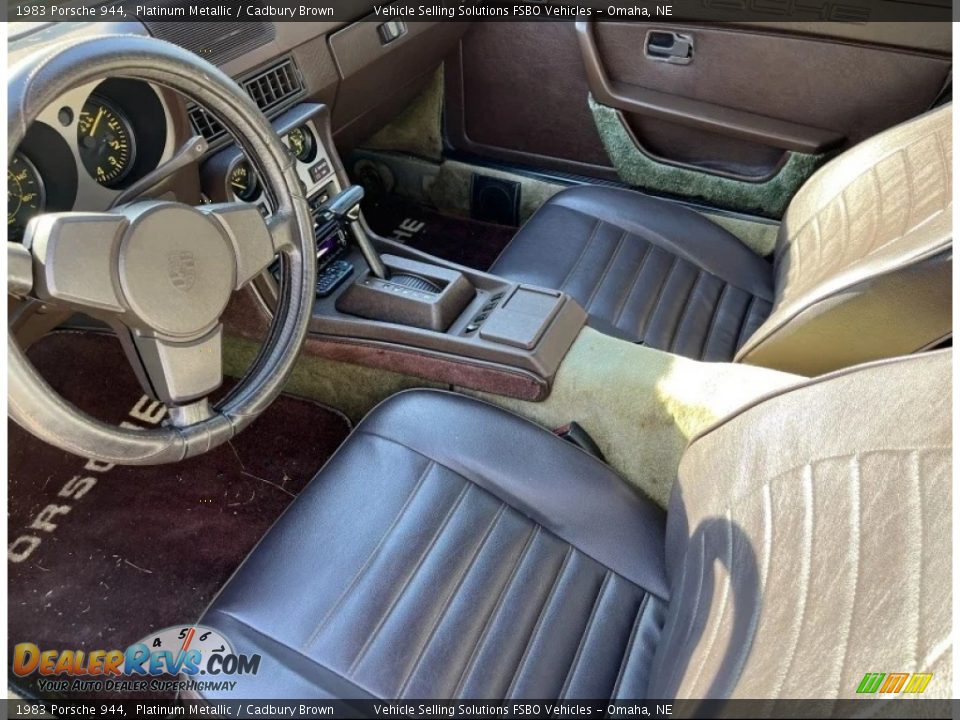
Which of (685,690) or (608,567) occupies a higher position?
(685,690)

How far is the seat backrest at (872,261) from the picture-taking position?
3.63 ft

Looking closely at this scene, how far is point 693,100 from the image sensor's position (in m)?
1.82

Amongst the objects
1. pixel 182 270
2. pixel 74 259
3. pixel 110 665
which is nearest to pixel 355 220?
pixel 182 270

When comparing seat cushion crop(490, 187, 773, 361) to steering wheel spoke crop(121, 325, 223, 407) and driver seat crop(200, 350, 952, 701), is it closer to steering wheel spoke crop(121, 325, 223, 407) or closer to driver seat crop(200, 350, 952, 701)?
driver seat crop(200, 350, 952, 701)

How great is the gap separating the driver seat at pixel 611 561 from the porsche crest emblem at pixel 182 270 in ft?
1.11

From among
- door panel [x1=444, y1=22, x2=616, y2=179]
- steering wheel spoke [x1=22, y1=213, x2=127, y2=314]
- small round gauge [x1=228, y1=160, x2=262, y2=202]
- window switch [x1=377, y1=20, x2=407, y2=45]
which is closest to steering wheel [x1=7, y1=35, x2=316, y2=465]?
steering wheel spoke [x1=22, y1=213, x2=127, y2=314]

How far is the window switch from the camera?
1694 mm

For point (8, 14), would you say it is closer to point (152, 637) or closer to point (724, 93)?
point (152, 637)

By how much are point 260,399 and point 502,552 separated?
37 cm

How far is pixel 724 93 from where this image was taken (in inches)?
70.6

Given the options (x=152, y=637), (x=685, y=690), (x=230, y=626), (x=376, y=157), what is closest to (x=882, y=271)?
(x=685, y=690)

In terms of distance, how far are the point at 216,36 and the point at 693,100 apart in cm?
102

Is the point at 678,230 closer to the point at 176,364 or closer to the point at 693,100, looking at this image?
the point at 693,100

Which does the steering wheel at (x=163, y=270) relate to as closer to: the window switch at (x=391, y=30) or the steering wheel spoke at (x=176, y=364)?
the steering wheel spoke at (x=176, y=364)
